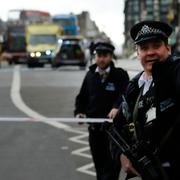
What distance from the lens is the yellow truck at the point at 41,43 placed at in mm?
46219

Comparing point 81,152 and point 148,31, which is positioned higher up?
point 148,31

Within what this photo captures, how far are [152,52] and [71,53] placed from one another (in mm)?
39297

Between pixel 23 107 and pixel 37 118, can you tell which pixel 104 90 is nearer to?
pixel 37 118

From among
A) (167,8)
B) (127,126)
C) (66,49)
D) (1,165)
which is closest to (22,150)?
(1,165)

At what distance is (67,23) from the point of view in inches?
2576

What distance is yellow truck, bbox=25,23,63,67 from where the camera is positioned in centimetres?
4622

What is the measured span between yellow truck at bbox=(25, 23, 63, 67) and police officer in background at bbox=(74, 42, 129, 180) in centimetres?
3815

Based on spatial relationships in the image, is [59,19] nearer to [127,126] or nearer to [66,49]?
[66,49]

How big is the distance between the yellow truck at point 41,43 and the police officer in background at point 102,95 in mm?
38149

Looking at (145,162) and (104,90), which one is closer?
(145,162)

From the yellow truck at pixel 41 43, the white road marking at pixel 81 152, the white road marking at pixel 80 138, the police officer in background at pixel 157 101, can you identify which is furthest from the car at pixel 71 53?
the police officer in background at pixel 157 101

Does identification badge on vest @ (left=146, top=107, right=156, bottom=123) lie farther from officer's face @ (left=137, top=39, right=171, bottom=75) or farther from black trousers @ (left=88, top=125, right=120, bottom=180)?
black trousers @ (left=88, top=125, right=120, bottom=180)

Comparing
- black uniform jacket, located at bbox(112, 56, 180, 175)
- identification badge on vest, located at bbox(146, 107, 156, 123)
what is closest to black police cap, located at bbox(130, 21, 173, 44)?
black uniform jacket, located at bbox(112, 56, 180, 175)

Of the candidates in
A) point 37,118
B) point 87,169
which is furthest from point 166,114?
point 37,118
